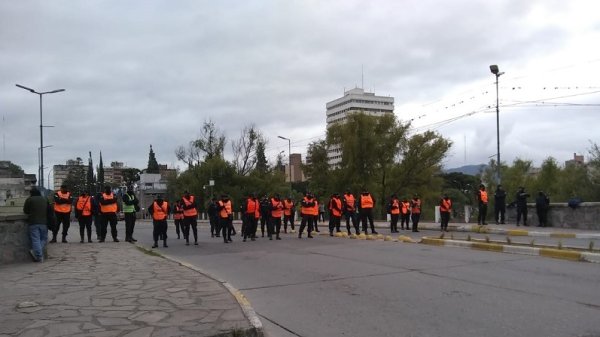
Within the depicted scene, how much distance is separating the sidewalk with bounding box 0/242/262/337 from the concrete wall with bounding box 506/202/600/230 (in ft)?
56.8

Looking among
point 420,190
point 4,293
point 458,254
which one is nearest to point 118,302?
point 4,293

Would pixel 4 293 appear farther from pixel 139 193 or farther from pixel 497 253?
pixel 139 193

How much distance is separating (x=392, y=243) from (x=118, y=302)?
10662mm

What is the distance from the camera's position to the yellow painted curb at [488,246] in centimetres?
1384

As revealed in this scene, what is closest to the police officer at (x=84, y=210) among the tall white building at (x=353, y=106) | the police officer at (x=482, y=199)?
the police officer at (x=482, y=199)

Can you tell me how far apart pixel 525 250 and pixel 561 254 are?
1.04 meters

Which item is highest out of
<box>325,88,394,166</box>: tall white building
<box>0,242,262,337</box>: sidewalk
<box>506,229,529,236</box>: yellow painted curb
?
<box>325,88,394,166</box>: tall white building

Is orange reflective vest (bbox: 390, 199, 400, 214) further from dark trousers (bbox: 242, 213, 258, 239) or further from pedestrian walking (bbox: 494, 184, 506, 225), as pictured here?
dark trousers (bbox: 242, 213, 258, 239)

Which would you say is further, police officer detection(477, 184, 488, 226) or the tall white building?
the tall white building

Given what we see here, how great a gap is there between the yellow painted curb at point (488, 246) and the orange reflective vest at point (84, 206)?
12565 millimetres

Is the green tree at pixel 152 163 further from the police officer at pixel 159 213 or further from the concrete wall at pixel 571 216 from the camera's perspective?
the police officer at pixel 159 213

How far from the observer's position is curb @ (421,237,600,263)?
1167cm

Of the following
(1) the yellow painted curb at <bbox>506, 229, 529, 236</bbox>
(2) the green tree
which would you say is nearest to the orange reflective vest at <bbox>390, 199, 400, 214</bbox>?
(1) the yellow painted curb at <bbox>506, 229, 529, 236</bbox>

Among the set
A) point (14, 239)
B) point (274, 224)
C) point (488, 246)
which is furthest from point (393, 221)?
point (14, 239)
